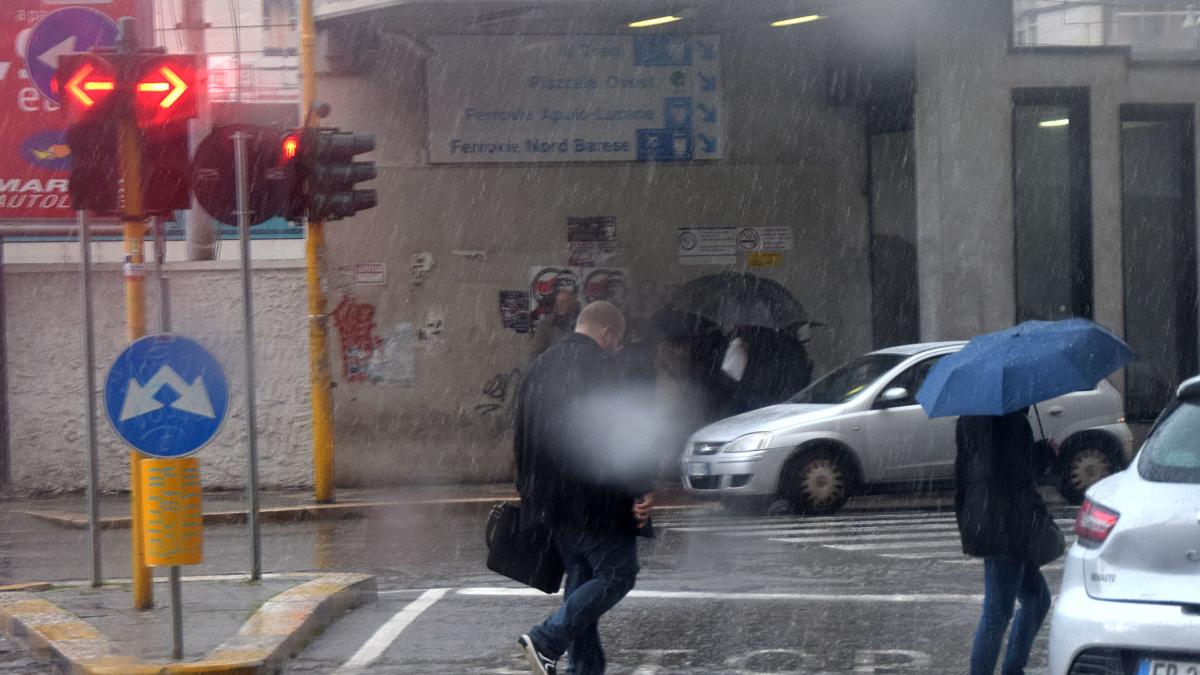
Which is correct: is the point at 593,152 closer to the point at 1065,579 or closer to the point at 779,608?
the point at 779,608

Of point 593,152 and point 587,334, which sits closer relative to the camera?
point 587,334

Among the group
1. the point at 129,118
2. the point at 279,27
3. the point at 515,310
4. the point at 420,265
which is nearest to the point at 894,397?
the point at 515,310

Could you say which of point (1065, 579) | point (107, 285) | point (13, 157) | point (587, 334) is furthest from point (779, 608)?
point (13, 157)

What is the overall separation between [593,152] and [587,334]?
11.7 meters

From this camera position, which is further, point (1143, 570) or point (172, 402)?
point (172, 402)

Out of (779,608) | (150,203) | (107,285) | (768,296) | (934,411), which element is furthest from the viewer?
(768,296)

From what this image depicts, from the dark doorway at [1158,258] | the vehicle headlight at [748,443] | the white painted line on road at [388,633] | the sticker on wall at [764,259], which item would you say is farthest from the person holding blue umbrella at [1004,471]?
the dark doorway at [1158,258]

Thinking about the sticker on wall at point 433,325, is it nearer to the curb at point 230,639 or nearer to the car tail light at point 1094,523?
the curb at point 230,639

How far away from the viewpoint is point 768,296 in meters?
19.0

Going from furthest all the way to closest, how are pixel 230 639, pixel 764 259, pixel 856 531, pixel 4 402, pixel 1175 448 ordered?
1. pixel 764 259
2. pixel 4 402
3. pixel 856 531
4. pixel 230 639
5. pixel 1175 448

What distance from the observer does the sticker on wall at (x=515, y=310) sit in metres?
18.5

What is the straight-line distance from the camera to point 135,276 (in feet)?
29.1

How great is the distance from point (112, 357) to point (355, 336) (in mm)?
2635

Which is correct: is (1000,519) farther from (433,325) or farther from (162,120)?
(433,325)
